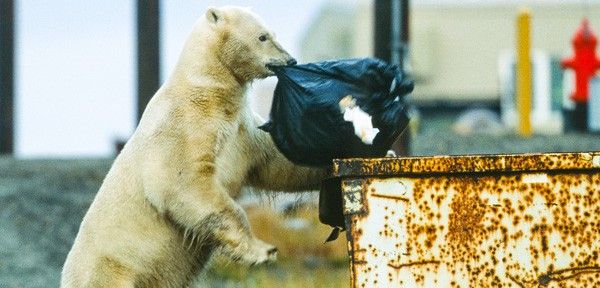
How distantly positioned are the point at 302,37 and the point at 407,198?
137 ft

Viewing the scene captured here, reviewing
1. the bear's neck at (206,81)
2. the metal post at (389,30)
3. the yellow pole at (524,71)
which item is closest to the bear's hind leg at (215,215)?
the bear's neck at (206,81)

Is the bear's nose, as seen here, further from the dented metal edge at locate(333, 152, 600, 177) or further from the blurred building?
the blurred building

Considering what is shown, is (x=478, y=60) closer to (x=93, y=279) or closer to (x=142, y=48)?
(x=142, y=48)

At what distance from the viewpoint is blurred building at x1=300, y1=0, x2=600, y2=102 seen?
35281 mm

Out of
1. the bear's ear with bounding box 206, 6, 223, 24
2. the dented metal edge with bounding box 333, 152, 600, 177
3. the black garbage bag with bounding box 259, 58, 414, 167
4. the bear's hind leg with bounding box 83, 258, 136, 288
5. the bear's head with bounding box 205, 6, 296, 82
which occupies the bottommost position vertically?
the bear's hind leg with bounding box 83, 258, 136, 288

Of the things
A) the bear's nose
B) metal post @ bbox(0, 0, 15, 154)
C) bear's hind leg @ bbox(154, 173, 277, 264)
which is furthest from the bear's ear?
metal post @ bbox(0, 0, 15, 154)

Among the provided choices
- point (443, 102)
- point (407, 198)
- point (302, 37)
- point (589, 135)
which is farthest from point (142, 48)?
point (302, 37)

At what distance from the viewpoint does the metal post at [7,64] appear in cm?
1137

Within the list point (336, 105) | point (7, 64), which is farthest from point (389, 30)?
point (336, 105)

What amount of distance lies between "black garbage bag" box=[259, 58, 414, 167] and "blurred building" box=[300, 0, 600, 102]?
98.1ft

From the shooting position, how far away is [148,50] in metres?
10.8

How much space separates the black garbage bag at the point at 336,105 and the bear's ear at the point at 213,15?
21.2 inches

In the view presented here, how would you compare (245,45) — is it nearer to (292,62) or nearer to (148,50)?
(292,62)

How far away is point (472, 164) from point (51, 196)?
6.29 metres
